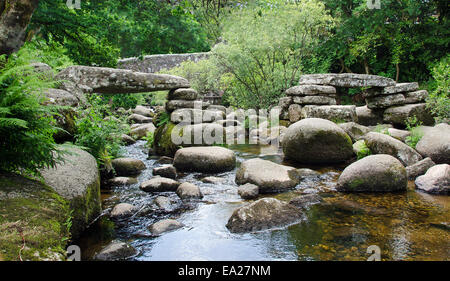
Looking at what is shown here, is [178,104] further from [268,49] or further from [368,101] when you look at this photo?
[368,101]

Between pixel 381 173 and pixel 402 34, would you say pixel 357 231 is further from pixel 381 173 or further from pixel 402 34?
pixel 402 34

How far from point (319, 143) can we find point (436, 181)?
2.80 meters

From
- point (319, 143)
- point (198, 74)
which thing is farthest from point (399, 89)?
point (198, 74)

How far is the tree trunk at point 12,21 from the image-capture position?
12.9 feet

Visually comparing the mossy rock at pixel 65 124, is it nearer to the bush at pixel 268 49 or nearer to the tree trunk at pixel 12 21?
the tree trunk at pixel 12 21

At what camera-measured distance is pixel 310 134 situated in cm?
801

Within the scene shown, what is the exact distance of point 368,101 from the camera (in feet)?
40.3

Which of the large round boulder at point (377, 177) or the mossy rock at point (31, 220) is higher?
the mossy rock at point (31, 220)

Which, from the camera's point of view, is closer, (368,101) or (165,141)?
(165,141)

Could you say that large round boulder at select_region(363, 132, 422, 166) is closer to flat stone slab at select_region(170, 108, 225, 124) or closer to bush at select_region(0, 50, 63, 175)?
flat stone slab at select_region(170, 108, 225, 124)

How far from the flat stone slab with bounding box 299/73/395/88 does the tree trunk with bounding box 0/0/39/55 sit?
1016 cm

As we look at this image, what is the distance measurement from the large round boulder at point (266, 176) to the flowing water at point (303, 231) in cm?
31

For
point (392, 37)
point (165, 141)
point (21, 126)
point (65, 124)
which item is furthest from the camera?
point (392, 37)

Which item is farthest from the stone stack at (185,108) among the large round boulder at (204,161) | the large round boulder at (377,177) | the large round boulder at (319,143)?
the large round boulder at (377,177)
